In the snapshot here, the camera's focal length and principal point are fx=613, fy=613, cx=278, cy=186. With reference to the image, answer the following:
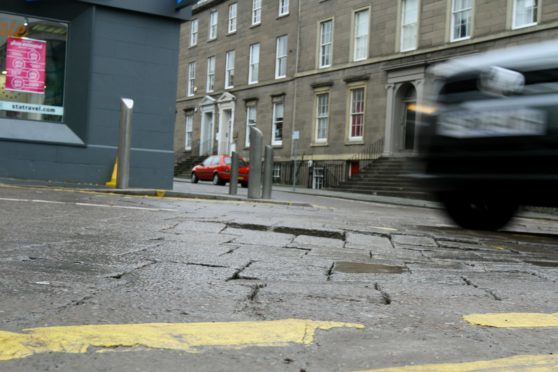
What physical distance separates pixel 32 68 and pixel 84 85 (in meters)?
1.13

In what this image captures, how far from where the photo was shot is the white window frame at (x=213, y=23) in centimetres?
3978

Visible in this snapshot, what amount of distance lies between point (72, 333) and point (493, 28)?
892 inches

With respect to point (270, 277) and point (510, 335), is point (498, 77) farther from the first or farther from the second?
point (510, 335)

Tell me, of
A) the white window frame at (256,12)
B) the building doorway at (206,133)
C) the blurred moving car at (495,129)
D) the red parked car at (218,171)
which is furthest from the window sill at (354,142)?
the blurred moving car at (495,129)

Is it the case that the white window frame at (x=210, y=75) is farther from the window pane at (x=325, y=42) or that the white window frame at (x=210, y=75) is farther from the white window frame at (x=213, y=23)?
the window pane at (x=325, y=42)

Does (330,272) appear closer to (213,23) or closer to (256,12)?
(256,12)

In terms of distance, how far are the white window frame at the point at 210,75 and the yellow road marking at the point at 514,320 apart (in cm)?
3761

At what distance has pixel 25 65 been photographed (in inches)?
510

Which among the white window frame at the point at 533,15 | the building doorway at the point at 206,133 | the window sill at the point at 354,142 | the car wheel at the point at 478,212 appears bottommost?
the car wheel at the point at 478,212

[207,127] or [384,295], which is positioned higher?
[207,127]

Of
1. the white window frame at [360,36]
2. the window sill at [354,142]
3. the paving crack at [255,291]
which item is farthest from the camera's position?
the white window frame at [360,36]

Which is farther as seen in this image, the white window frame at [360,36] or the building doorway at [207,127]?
the building doorway at [207,127]

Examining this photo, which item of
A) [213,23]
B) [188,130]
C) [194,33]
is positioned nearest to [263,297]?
[213,23]

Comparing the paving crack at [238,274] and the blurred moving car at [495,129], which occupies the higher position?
the blurred moving car at [495,129]
